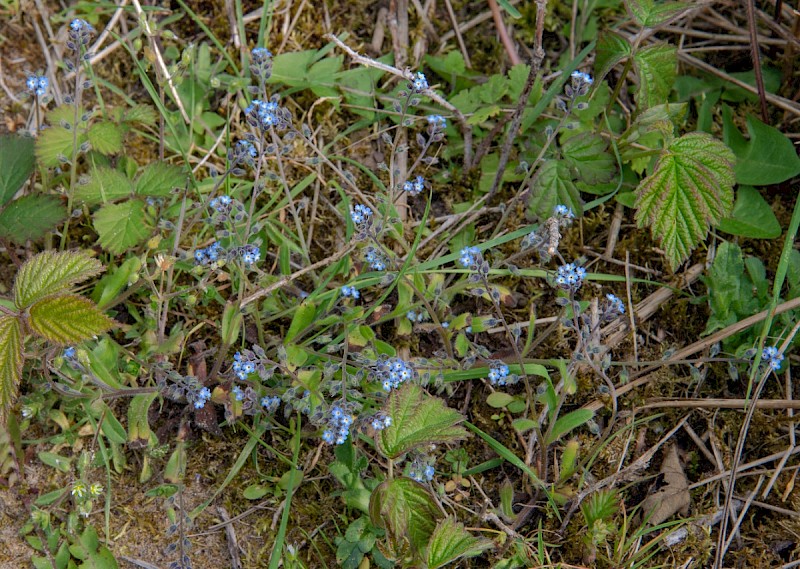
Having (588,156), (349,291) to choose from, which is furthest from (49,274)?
(588,156)

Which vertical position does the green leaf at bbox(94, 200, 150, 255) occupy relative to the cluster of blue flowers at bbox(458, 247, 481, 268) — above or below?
above

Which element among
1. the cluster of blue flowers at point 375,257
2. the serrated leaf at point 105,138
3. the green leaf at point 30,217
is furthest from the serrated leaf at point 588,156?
the green leaf at point 30,217

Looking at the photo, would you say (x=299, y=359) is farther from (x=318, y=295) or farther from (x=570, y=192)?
(x=570, y=192)

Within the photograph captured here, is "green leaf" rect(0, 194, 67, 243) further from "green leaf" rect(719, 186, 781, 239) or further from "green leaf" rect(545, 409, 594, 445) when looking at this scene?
"green leaf" rect(719, 186, 781, 239)

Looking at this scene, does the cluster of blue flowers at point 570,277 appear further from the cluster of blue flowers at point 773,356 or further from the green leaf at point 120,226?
the green leaf at point 120,226

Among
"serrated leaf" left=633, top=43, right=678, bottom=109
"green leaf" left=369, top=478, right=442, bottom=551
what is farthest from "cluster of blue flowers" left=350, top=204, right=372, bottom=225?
"serrated leaf" left=633, top=43, right=678, bottom=109

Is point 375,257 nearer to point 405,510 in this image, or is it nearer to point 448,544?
point 405,510
